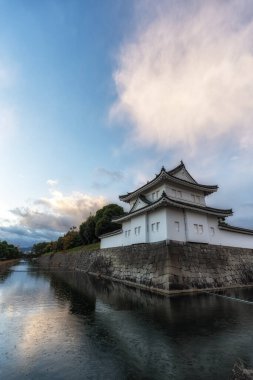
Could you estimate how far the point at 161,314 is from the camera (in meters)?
9.98

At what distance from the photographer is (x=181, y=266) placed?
56.5 feet

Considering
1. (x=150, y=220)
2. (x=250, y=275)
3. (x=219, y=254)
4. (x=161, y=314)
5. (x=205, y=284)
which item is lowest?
(x=161, y=314)

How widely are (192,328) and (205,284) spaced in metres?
10.00

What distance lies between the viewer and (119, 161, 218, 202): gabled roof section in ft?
71.8

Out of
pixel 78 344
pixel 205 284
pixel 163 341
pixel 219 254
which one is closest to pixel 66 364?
pixel 78 344

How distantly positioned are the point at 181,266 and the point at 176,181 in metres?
8.21

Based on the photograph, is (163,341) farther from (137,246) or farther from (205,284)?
(137,246)

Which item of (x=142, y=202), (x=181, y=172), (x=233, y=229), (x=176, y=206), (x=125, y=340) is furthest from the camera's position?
(x=181, y=172)

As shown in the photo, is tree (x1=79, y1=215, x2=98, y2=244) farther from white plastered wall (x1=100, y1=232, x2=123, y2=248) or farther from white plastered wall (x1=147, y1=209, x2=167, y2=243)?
white plastered wall (x1=147, y1=209, x2=167, y2=243)

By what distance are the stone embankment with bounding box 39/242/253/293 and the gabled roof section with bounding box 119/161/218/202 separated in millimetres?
5922

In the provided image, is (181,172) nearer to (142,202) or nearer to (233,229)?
(142,202)

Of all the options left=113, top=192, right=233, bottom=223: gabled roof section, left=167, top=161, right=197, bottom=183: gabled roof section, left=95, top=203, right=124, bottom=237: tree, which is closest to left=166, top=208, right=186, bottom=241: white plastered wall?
left=113, top=192, right=233, bottom=223: gabled roof section

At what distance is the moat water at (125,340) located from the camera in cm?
515

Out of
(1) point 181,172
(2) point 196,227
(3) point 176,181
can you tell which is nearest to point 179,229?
(2) point 196,227
